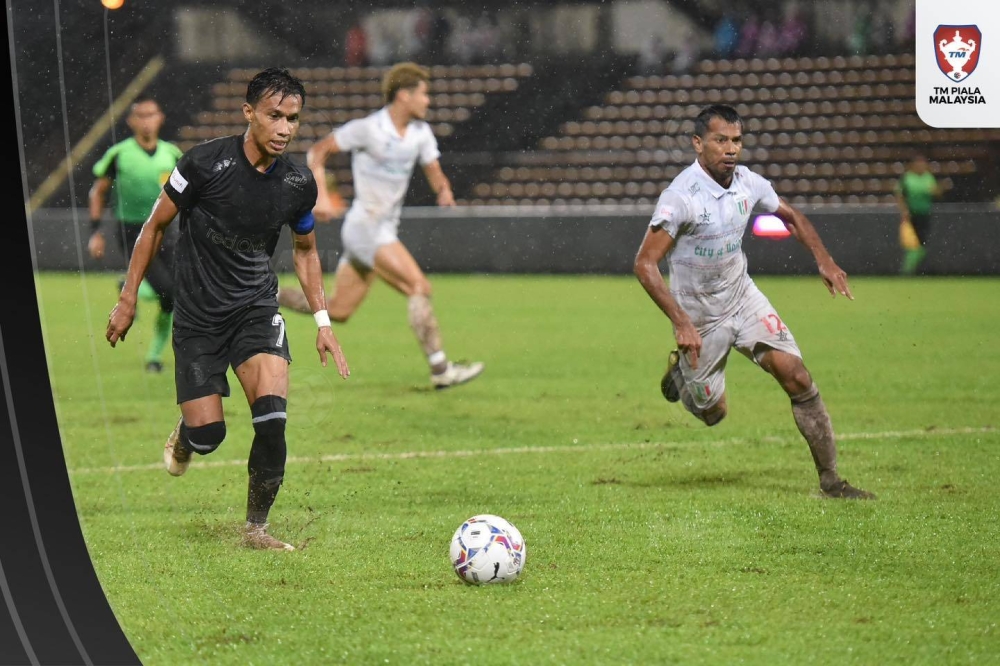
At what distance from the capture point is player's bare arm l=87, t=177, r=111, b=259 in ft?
24.2

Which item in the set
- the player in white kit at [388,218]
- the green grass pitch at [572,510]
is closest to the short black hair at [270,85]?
the green grass pitch at [572,510]

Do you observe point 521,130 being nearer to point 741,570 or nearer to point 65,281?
point 65,281

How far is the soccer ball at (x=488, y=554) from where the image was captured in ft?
12.8

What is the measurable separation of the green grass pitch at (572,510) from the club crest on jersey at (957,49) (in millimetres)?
1500

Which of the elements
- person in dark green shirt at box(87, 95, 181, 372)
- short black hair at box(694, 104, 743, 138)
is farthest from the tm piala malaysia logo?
person in dark green shirt at box(87, 95, 181, 372)

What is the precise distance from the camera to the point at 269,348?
435cm

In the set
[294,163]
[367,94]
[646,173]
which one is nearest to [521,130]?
[646,173]

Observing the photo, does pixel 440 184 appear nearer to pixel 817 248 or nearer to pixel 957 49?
pixel 817 248

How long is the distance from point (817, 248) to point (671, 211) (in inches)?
23.0

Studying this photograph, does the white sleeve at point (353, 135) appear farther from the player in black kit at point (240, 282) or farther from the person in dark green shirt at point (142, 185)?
the player in black kit at point (240, 282)

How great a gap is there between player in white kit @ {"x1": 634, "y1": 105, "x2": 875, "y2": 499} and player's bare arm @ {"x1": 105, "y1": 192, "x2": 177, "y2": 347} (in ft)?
5.67

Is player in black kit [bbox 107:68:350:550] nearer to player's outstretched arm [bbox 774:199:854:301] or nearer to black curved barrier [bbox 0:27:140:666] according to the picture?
black curved barrier [bbox 0:27:140:666]

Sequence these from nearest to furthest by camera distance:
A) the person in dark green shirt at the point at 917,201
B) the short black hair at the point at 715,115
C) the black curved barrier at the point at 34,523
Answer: the black curved barrier at the point at 34,523
the short black hair at the point at 715,115
the person in dark green shirt at the point at 917,201

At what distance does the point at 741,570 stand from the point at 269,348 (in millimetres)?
1642
